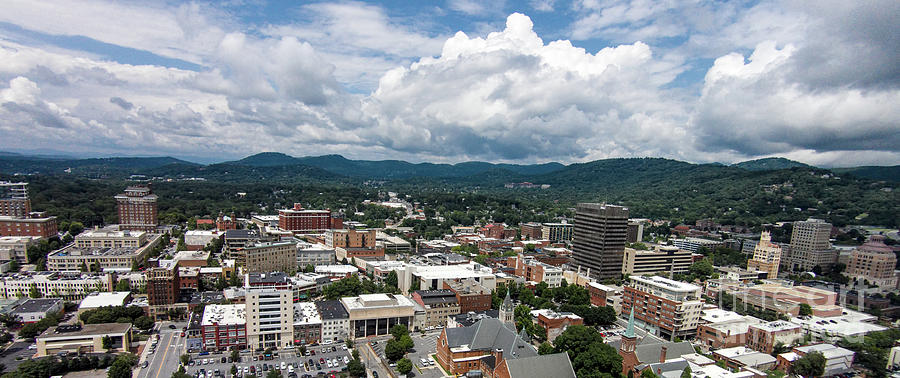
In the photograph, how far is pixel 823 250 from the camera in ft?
293

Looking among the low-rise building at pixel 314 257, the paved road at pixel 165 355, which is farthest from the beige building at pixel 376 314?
the low-rise building at pixel 314 257

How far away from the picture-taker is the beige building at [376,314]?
55.4 metres

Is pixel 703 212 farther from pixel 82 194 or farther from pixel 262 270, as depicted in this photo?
pixel 82 194

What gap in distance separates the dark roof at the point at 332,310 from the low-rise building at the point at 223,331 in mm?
9179

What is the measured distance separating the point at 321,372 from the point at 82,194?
149 meters

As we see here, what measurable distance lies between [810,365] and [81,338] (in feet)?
255

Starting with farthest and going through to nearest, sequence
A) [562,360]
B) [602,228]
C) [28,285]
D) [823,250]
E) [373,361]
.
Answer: [823,250] < [602,228] < [28,285] < [373,361] < [562,360]

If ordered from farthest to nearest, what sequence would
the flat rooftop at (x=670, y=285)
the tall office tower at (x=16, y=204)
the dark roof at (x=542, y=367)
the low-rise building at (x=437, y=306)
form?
the tall office tower at (x=16, y=204) < the low-rise building at (x=437, y=306) < the flat rooftop at (x=670, y=285) < the dark roof at (x=542, y=367)

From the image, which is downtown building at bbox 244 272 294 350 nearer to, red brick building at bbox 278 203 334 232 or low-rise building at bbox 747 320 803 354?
low-rise building at bbox 747 320 803 354

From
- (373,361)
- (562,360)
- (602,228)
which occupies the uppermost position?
(602,228)

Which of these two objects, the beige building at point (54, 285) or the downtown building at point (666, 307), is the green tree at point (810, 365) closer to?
the downtown building at point (666, 307)

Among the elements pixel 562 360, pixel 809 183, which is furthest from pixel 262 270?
pixel 809 183

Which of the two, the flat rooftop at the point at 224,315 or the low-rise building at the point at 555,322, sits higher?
the flat rooftop at the point at 224,315

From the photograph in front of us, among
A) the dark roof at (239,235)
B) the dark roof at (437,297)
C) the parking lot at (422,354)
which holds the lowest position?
the parking lot at (422,354)
